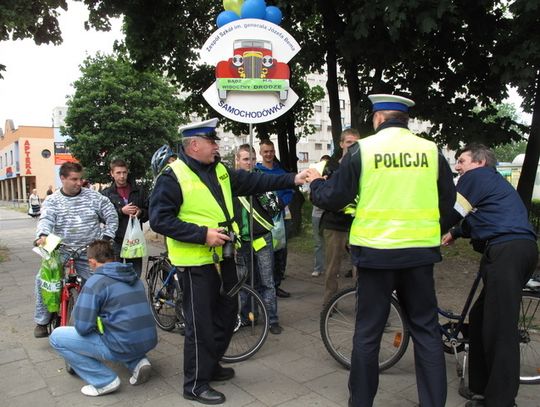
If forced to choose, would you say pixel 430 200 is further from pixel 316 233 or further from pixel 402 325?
pixel 316 233

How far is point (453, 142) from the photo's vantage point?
7.71m

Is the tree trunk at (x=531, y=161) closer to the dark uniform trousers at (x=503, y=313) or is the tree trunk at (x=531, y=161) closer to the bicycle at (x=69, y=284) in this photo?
the dark uniform trousers at (x=503, y=313)

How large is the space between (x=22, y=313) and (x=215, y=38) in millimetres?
4147

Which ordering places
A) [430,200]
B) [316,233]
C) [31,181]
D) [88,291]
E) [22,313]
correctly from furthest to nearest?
1. [31,181]
2. [316,233]
3. [22,313]
4. [88,291]
5. [430,200]

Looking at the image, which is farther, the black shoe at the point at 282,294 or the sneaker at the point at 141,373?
the black shoe at the point at 282,294

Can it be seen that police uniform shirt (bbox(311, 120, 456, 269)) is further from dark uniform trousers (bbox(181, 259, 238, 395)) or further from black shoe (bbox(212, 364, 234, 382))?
black shoe (bbox(212, 364, 234, 382))

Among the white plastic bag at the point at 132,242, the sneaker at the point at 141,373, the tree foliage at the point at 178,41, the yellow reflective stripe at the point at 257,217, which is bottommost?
the sneaker at the point at 141,373

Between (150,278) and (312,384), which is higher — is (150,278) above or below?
above

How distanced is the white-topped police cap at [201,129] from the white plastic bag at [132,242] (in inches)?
70.7

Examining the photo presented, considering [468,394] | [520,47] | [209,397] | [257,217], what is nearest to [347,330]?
[468,394]

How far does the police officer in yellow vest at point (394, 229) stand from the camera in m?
2.75

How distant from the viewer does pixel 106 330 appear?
3.50m

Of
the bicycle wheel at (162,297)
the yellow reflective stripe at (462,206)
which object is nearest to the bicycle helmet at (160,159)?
the bicycle wheel at (162,297)

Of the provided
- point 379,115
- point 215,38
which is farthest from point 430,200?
point 215,38
